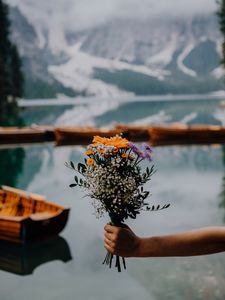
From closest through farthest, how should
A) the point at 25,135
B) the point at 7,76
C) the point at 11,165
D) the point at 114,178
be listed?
the point at 114,178 → the point at 11,165 → the point at 25,135 → the point at 7,76

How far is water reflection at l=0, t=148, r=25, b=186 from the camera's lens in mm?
29117

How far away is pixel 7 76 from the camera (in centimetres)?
7300

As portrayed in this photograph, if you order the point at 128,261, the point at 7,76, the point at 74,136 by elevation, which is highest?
the point at 128,261

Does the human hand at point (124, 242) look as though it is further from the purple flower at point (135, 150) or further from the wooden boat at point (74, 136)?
the wooden boat at point (74, 136)

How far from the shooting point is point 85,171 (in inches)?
149

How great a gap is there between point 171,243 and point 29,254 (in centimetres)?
1077

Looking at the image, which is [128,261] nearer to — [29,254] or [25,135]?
[29,254]

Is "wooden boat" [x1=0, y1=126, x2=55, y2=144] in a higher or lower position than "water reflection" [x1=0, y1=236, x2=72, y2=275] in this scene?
lower

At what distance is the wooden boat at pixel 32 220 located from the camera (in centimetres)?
1368

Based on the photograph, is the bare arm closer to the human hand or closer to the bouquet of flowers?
the human hand

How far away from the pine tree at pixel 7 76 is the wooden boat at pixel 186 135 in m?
26.2

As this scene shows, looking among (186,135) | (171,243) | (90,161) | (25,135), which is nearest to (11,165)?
(25,135)

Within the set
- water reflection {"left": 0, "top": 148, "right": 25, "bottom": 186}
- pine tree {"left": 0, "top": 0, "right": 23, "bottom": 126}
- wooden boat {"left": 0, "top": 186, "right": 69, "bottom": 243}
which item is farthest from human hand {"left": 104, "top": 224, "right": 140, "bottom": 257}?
pine tree {"left": 0, "top": 0, "right": 23, "bottom": 126}

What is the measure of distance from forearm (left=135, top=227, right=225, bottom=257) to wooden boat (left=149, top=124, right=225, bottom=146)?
41.6m
